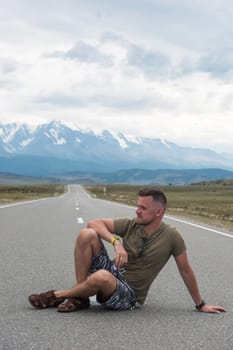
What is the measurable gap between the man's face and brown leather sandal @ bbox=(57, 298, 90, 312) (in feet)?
3.43

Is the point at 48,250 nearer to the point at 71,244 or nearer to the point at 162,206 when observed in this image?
the point at 71,244

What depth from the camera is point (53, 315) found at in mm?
5895

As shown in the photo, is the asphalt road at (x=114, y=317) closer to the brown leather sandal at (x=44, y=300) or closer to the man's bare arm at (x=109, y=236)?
the brown leather sandal at (x=44, y=300)

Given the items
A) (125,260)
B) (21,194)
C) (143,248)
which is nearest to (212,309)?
(143,248)

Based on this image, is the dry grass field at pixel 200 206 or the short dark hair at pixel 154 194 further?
the dry grass field at pixel 200 206

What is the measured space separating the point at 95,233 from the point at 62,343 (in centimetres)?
135

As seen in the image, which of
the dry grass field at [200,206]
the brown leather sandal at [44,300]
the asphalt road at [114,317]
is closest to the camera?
the asphalt road at [114,317]

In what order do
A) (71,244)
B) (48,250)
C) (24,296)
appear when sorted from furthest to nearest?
(71,244) < (48,250) < (24,296)

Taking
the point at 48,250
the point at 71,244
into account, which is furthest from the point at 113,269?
the point at 71,244

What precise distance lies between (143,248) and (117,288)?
1.63 ft

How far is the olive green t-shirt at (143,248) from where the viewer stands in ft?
20.0

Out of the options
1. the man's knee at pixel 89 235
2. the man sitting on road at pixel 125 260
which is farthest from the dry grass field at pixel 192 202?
the man's knee at pixel 89 235

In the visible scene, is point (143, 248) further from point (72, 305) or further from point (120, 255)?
point (72, 305)

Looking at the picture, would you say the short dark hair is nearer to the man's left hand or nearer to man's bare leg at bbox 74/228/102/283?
man's bare leg at bbox 74/228/102/283
